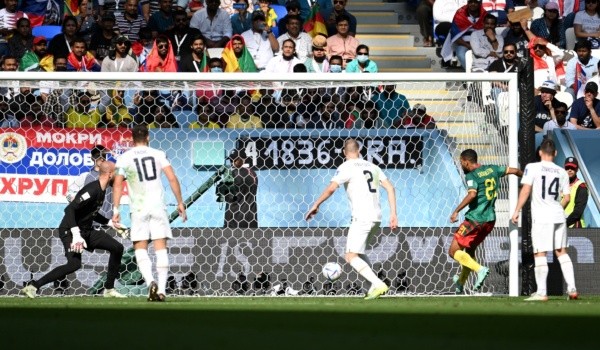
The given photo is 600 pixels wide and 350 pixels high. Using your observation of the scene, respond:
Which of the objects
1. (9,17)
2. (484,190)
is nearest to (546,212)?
(484,190)

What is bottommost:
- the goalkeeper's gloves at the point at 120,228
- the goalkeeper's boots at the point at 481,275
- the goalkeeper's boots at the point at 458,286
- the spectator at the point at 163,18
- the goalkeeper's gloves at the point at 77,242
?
the goalkeeper's boots at the point at 458,286

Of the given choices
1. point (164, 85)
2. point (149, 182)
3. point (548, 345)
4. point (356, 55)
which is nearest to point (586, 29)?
point (356, 55)

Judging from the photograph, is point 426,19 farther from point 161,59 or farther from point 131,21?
point 161,59

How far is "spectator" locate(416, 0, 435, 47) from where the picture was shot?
72.7 feet

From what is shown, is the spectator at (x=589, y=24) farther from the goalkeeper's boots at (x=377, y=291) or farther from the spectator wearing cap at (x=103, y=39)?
the goalkeeper's boots at (x=377, y=291)

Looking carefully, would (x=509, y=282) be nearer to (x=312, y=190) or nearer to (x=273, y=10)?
(x=312, y=190)

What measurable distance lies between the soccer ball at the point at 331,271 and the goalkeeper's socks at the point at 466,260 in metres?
1.46

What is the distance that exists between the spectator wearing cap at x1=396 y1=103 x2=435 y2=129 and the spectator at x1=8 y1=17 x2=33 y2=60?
19.9 ft

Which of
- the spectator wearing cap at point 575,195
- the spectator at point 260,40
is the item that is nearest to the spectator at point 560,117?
the spectator wearing cap at point 575,195

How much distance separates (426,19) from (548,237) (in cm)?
866

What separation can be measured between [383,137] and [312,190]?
1188mm

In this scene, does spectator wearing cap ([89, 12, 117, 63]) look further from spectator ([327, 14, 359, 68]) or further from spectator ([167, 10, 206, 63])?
spectator ([327, 14, 359, 68])

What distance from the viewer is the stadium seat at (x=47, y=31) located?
20478 mm

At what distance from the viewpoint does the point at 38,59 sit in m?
19.3
